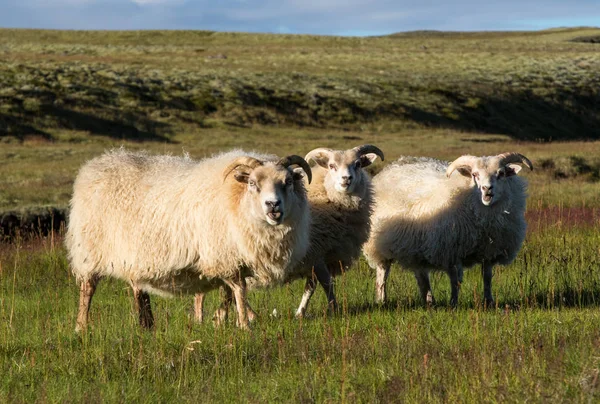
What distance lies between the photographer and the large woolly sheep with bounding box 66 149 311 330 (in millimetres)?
8414

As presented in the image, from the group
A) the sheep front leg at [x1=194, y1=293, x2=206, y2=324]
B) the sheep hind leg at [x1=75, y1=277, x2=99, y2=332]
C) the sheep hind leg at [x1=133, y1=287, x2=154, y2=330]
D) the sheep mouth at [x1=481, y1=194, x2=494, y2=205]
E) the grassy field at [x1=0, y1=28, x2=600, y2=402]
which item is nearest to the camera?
the grassy field at [x1=0, y1=28, x2=600, y2=402]

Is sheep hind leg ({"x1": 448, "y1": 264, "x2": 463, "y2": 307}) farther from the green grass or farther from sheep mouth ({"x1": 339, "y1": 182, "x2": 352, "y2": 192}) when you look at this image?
sheep mouth ({"x1": 339, "y1": 182, "x2": 352, "y2": 192})

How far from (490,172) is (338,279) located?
8.65 ft

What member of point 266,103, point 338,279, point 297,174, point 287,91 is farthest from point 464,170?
point 287,91

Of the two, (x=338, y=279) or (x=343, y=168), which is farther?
(x=338, y=279)

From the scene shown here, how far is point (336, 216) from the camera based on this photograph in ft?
33.8

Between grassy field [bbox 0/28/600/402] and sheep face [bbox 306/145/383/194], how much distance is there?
4.63ft

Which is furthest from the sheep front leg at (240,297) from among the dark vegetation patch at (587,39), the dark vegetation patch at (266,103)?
the dark vegetation patch at (587,39)

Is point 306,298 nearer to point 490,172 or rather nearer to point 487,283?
point 487,283

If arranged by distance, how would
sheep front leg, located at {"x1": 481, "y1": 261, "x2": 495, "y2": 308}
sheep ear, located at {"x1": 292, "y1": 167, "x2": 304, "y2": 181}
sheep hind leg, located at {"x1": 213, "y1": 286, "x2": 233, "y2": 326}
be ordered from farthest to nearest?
sheep front leg, located at {"x1": 481, "y1": 261, "x2": 495, "y2": 308} → sheep hind leg, located at {"x1": 213, "y1": 286, "x2": 233, "y2": 326} → sheep ear, located at {"x1": 292, "y1": 167, "x2": 304, "y2": 181}

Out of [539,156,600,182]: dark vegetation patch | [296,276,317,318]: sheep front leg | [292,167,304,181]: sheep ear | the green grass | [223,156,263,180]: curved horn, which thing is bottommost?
[539,156,600,182]: dark vegetation patch

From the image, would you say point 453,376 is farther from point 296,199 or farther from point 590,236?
point 590,236

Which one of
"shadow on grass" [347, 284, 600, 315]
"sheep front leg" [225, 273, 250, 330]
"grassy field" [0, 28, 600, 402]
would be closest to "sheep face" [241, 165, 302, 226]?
"sheep front leg" [225, 273, 250, 330]

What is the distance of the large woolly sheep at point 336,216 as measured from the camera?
9.88 metres
